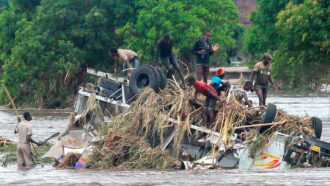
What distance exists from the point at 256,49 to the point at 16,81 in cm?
2377

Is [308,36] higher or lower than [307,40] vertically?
higher

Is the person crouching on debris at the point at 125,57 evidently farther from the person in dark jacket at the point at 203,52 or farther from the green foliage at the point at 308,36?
the green foliage at the point at 308,36

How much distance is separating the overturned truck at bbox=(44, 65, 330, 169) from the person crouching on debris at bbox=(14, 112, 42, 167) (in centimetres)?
73

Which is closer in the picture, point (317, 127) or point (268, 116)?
point (268, 116)

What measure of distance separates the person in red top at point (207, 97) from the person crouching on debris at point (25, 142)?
3616 mm

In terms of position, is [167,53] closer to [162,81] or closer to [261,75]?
[162,81]

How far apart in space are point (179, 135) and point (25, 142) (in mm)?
3357

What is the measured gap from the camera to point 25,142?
16.0 meters

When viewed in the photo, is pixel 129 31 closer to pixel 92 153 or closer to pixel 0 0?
pixel 92 153

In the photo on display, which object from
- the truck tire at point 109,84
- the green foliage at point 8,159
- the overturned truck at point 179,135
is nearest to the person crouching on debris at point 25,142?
the overturned truck at point 179,135

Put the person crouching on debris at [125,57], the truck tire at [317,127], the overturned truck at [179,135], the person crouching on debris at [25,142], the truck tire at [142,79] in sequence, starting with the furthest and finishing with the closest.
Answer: the person crouching on debris at [125,57] < the truck tire at [142,79] < the person crouching on debris at [25,142] < the truck tire at [317,127] < the overturned truck at [179,135]

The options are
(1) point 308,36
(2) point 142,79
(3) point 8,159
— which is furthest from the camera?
(1) point 308,36

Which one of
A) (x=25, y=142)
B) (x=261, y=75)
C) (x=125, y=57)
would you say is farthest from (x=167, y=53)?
(x=25, y=142)

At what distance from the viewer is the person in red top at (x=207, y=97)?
49.6 ft
